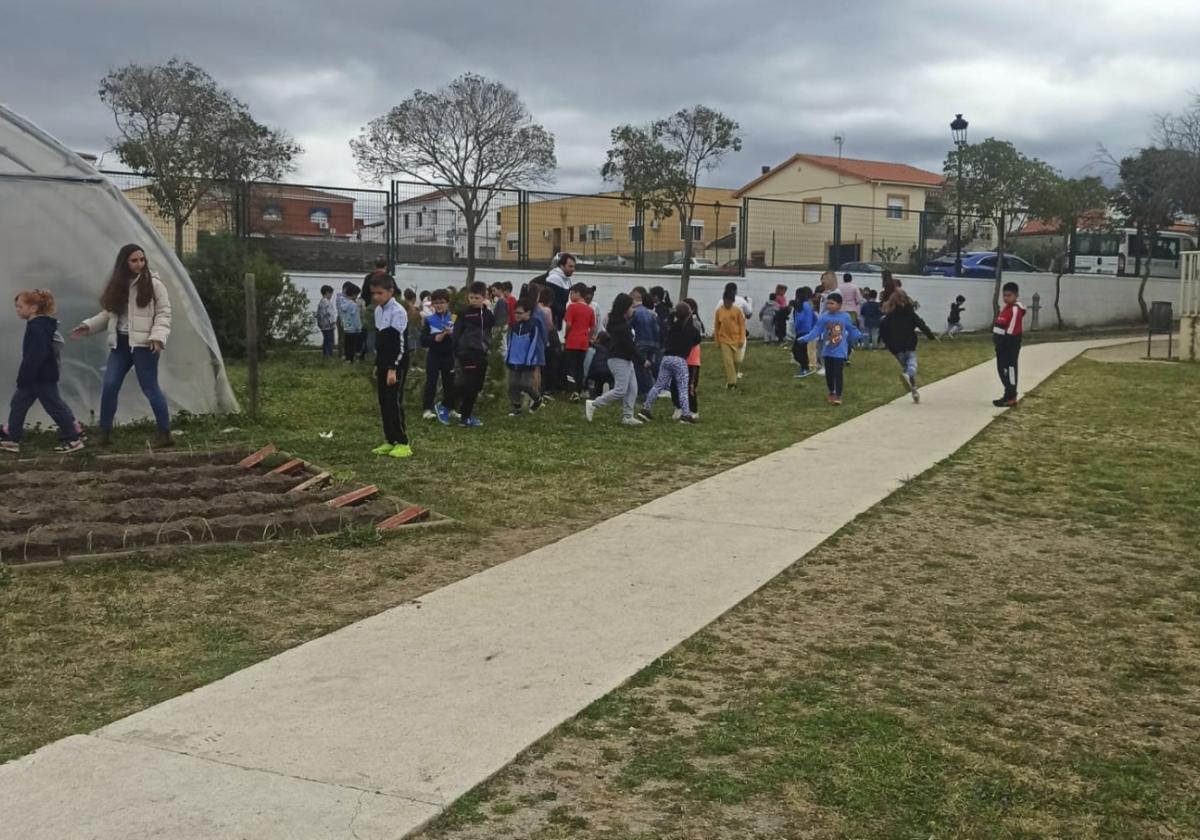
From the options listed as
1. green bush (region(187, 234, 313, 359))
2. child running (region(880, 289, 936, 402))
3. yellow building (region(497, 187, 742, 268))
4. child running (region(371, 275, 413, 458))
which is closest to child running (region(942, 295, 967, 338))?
yellow building (region(497, 187, 742, 268))

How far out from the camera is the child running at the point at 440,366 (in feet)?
38.5

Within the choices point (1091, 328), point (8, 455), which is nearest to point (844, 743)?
point (8, 455)

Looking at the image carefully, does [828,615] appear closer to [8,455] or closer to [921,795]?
[921,795]

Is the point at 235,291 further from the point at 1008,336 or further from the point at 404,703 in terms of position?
the point at 404,703

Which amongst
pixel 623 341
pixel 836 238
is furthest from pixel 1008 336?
pixel 836 238

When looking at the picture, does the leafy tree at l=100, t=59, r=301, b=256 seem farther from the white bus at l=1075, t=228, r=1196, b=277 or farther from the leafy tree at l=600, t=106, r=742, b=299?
the white bus at l=1075, t=228, r=1196, b=277

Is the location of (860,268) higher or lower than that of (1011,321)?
higher

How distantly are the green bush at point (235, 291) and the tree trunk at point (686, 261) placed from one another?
38.7ft

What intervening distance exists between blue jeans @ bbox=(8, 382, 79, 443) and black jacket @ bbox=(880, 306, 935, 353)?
378 inches

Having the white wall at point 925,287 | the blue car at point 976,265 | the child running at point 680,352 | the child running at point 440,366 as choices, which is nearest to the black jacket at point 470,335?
the child running at point 440,366

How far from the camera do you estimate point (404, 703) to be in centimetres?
425

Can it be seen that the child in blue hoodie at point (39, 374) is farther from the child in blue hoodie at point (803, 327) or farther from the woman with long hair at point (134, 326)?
the child in blue hoodie at point (803, 327)

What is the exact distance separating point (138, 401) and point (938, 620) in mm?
8427

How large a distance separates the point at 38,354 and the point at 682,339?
649 cm
